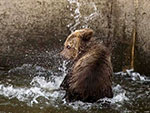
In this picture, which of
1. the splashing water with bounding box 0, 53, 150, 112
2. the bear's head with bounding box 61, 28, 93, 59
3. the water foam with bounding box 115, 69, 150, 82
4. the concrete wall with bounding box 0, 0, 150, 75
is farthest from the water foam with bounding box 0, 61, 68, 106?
the water foam with bounding box 115, 69, 150, 82

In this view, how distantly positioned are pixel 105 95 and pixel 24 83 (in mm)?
1493

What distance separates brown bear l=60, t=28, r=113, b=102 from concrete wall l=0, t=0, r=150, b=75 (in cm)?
106

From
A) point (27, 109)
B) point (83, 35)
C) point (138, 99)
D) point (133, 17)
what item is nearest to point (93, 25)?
point (133, 17)

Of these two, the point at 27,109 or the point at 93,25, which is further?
the point at 93,25

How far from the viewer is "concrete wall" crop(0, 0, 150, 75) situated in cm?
742

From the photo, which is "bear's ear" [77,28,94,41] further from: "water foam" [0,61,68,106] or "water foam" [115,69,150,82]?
"water foam" [115,69,150,82]

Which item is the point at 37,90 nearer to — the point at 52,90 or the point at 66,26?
the point at 52,90

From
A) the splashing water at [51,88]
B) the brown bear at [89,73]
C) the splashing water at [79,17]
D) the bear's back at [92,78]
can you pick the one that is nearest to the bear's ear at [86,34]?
the brown bear at [89,73]

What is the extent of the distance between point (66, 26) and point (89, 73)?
1938mm

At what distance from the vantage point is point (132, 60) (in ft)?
24.9

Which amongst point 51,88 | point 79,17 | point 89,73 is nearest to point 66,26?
point 79,17

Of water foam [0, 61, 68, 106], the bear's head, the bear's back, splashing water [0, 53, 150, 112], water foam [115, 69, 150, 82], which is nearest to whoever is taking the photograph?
the bear's back

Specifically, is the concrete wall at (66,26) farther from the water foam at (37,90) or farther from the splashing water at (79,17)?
the water foam at (37,90)

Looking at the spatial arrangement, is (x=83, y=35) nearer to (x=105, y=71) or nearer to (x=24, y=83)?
(x=105, y=71)
